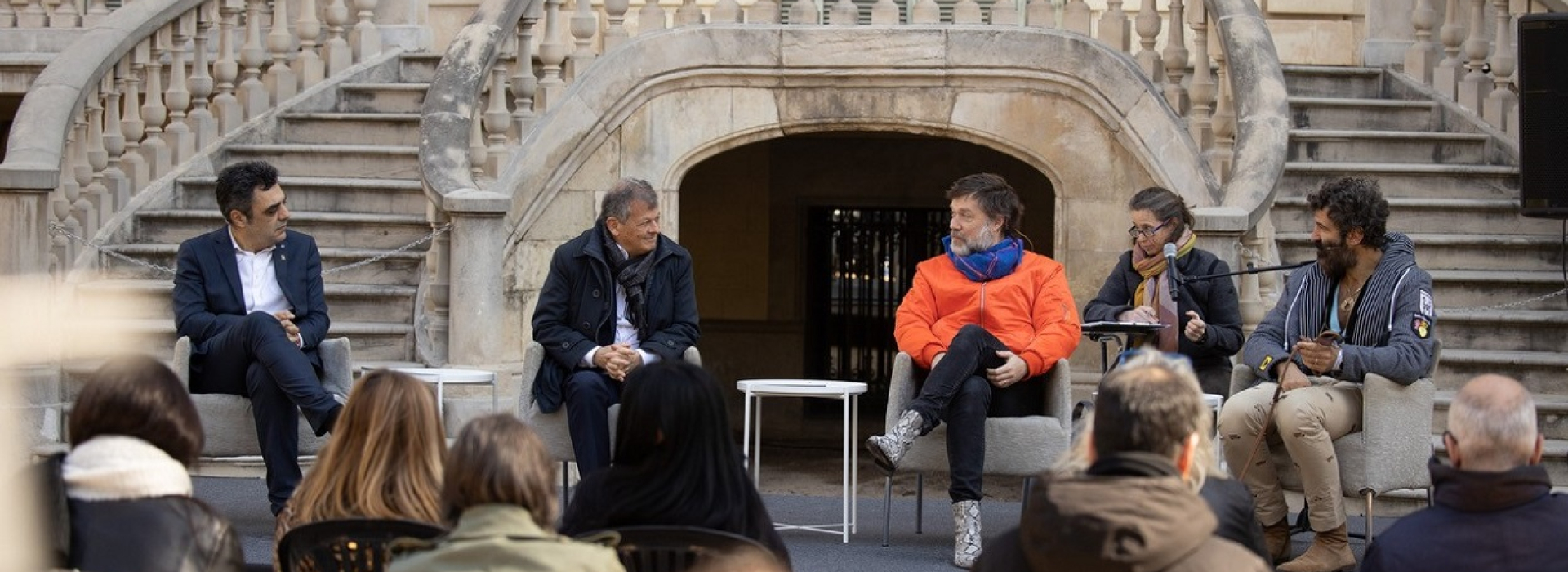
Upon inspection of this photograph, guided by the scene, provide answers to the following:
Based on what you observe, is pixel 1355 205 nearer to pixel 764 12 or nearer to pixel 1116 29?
pixel 1116 29

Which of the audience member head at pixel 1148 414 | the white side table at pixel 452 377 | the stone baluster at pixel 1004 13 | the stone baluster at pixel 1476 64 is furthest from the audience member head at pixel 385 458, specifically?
the stone baluster at pixel 1476 64

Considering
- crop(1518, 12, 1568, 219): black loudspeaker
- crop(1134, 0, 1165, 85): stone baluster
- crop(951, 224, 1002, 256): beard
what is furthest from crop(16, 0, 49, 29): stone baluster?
crop(1518, 12, 1568, 219): black loudspeaker

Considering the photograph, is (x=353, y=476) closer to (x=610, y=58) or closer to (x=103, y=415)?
(x=103, y=415)

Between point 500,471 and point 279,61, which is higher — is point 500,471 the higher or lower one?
the lower one

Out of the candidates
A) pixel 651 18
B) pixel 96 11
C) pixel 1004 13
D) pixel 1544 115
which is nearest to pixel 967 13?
pixel 1004 13

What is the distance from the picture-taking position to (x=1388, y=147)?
10.4 metres

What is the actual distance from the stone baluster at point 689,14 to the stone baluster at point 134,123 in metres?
2.56

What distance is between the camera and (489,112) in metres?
9.48

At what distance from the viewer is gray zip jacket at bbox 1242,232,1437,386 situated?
650 cm

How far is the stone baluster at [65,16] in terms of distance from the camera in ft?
40.9

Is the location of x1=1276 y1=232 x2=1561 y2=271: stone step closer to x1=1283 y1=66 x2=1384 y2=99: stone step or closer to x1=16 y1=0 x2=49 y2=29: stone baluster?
x1=1283 y1=66 x2=1384 y2=99: stone step

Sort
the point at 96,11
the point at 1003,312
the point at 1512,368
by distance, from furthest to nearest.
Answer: the point at 96,11
the point at 1512,368
the point at 1003,312

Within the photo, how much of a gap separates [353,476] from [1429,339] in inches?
146

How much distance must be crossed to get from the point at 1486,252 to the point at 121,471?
7.38m
